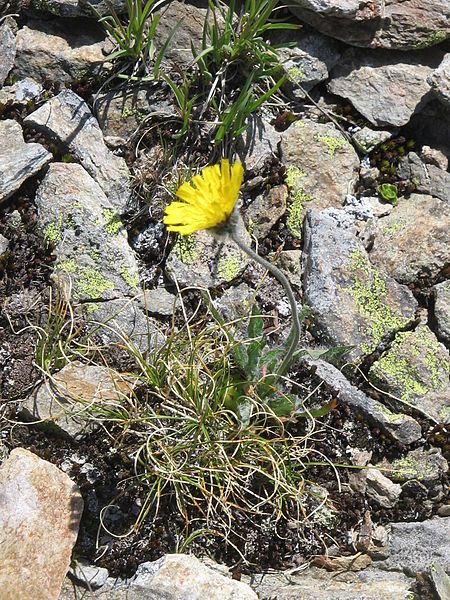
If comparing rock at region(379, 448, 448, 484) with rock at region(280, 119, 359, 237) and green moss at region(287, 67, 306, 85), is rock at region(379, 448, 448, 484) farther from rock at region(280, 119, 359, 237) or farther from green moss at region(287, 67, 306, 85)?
green moss at region(287, 67, 306, 85)

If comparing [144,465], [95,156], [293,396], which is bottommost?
[144,465]

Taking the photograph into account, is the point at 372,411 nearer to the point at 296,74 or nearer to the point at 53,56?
the point at 296,74

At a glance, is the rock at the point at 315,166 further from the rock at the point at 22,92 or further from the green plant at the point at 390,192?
the rock at the point at 22,92

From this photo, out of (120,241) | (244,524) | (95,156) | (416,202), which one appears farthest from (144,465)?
(416,202)

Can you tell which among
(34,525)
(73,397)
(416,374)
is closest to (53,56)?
(73,397)

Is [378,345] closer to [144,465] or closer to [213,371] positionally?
[213,371]

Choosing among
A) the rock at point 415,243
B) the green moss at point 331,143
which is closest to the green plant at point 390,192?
the rock at point 415,243

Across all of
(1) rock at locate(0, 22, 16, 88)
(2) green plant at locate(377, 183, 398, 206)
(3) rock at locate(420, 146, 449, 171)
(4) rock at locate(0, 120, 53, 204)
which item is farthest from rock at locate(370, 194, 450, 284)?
(1) rock at locate(0, 22, 16, 88)
